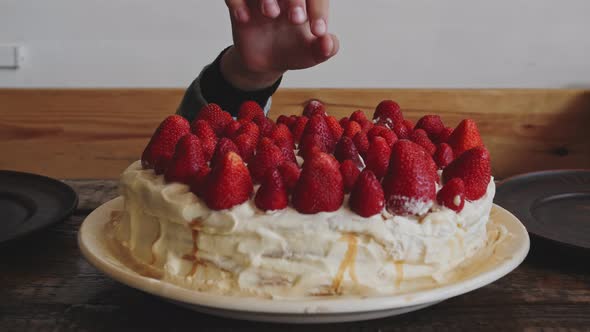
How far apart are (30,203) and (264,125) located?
0.42 meters

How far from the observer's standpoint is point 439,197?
0.82 metres

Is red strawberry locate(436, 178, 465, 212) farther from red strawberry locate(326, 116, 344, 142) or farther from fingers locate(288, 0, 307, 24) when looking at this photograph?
fingers locate(288, 0, 307, 24)

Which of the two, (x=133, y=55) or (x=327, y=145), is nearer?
(x=327, y=145)

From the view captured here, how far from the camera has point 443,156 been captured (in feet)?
3.06

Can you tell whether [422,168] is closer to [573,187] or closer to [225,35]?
[573,187]

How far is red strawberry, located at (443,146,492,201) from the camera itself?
0.86 m

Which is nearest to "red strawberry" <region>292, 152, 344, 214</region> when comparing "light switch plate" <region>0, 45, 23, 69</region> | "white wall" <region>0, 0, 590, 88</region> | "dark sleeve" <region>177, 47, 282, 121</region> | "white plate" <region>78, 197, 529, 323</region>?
"white plate" <region>78, 197, 529, 323</region>

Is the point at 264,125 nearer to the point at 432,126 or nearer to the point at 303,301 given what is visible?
the point at 432,126

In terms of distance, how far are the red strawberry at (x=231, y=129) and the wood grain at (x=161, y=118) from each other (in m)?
1.14

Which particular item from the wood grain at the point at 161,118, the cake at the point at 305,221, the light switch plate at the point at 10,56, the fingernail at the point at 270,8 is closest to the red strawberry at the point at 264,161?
the cake at the point at 305,221

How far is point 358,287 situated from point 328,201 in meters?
0.10

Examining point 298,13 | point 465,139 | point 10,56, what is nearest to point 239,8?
point 298,13

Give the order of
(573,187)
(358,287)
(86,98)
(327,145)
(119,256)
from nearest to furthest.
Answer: (358,287)
(119,256)
(327,145)
(573,187)
(86,98)

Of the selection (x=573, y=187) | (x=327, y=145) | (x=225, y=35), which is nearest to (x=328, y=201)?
(x=327, y=145)
